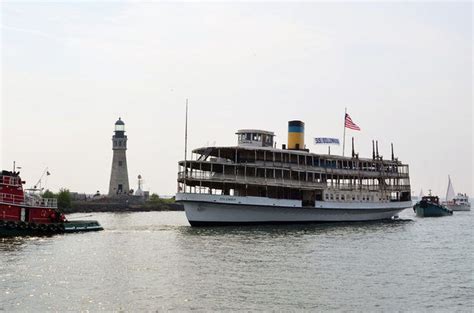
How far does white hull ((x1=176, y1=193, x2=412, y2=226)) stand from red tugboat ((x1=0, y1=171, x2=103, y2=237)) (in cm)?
1118

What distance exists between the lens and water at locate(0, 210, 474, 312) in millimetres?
25234

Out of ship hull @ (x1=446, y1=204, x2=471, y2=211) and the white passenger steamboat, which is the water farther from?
ship hull @ (x1=446, y1=204, x2=471, y2=211)

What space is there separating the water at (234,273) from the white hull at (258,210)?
22.7ft

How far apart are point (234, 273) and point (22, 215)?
2857cm

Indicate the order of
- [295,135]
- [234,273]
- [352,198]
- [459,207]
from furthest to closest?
[459,207], [295,135], [352,198], [234,273]

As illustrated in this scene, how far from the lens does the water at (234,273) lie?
2523cm

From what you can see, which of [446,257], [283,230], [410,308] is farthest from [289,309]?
[283,230]

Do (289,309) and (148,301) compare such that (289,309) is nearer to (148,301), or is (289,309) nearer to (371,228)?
(148,301)

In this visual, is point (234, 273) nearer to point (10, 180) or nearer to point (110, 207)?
point (10, 180)

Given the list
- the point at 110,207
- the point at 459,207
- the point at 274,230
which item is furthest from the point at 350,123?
the point at 459,207

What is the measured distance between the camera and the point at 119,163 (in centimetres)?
12712

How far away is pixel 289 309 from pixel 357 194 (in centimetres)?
5030

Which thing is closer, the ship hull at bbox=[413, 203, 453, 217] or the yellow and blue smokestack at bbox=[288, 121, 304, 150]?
the yellow and blue smokestack at bbox=[288, 121, 304, 150]

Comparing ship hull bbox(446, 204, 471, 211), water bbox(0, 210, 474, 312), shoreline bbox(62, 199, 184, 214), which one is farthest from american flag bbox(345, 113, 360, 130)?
ship hull bbox(446, 204, 471, 211)
